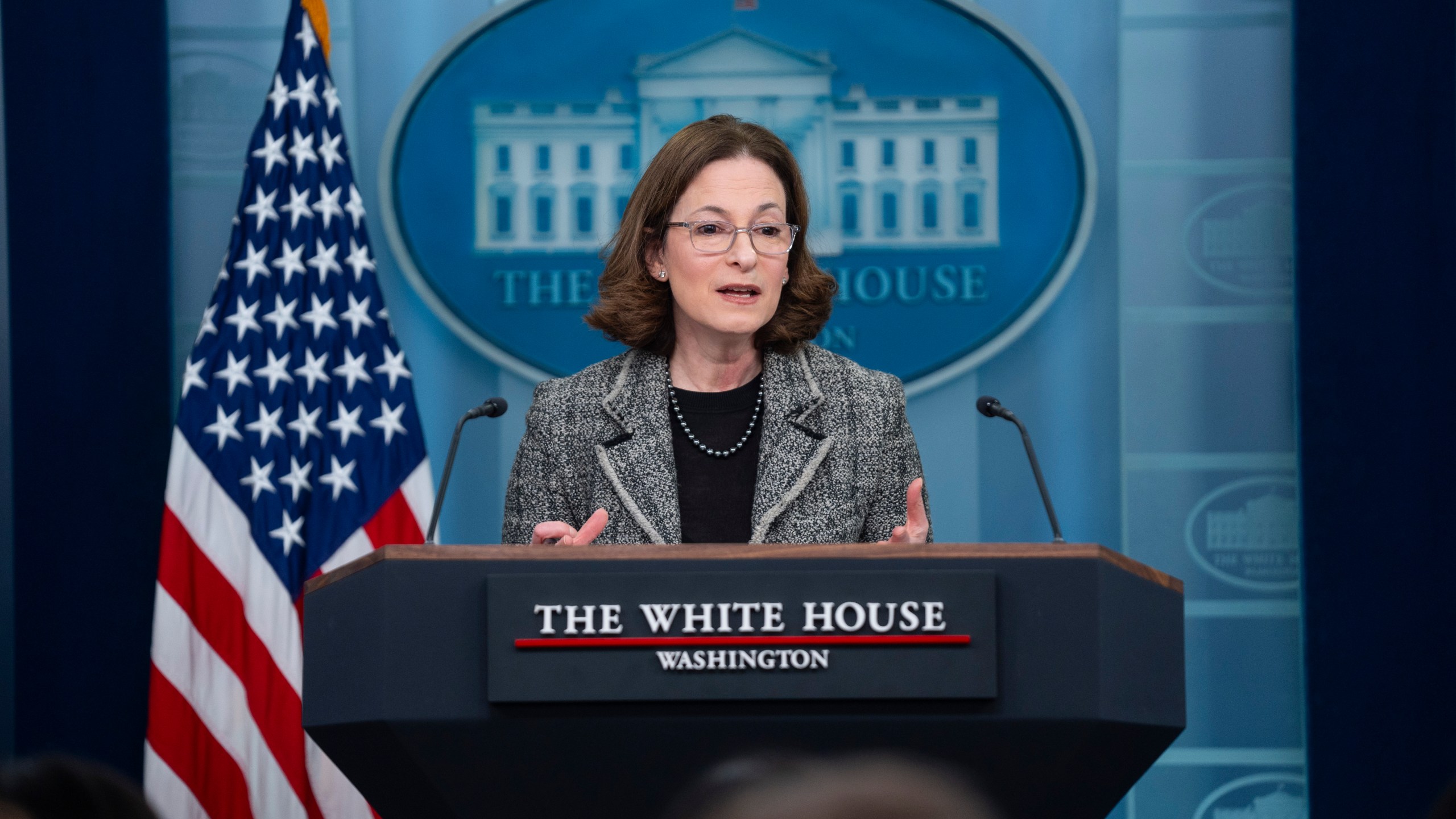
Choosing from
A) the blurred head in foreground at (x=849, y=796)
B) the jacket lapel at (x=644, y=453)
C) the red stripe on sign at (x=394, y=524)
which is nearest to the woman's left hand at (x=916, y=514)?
the jacket lapel at (x=644, y=453)

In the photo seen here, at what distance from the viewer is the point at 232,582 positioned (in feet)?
10.7

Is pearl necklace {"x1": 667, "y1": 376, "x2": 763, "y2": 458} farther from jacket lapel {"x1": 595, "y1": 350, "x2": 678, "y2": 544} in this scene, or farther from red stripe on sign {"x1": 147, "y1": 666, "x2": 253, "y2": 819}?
red stripe on sign {"x1": 147, "y1": 666, "x2": 253, "y2": 819}

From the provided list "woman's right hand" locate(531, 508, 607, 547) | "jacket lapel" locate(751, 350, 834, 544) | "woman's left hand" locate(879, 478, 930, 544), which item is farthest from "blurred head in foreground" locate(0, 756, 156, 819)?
"jacket lapel" locate(751, 350, 834, 544)

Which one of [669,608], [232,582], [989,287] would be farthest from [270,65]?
[669,608]

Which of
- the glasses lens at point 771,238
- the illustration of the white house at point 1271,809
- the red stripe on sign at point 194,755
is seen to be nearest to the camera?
the glasses lens at point 771,238

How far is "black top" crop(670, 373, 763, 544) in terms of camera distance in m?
2.16

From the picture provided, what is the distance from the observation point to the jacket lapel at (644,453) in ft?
6.86

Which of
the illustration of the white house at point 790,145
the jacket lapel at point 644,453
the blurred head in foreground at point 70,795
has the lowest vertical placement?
the blurred head in foreground at point 70,795

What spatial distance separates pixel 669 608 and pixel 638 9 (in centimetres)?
264

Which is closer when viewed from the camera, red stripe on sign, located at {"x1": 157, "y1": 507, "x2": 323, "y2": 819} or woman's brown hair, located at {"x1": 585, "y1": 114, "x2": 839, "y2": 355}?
woman's brown hair, located at {"x1": 585, "y1": 114, "x2": 839, "y2": 355}

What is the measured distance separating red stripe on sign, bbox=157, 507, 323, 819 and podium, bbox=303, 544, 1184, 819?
1985 millimetres

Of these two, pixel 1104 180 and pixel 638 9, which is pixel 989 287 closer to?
pixel 1104 180

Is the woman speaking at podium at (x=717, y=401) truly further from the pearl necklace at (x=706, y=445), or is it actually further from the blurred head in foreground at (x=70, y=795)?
the blurred head in foreground at (x=70, y=795)

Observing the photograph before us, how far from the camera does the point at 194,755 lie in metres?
3.25
